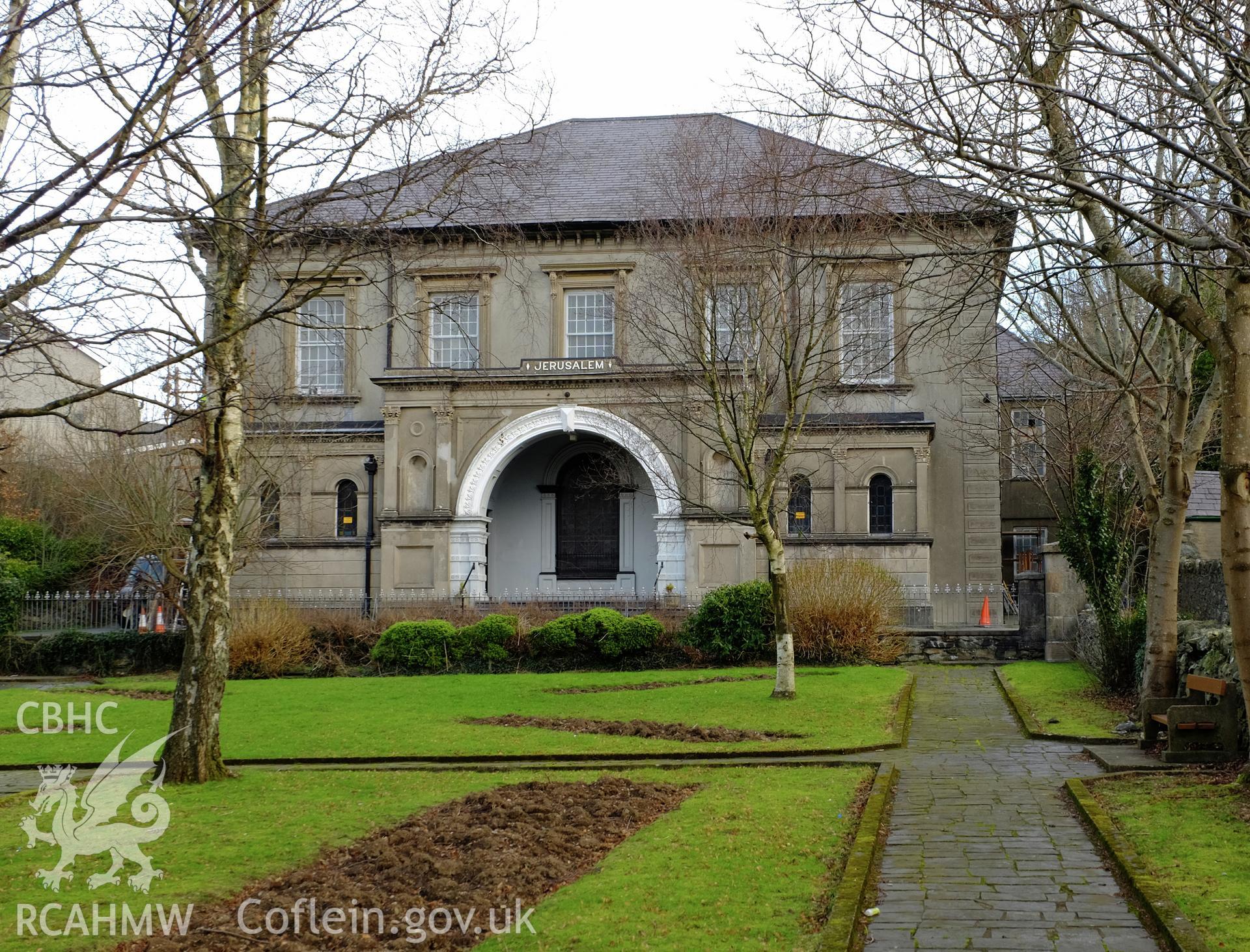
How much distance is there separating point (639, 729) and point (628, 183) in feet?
70.1

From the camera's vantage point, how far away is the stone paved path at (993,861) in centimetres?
667

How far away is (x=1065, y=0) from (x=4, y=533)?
3238 cm

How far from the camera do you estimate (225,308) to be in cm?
Result: 1059

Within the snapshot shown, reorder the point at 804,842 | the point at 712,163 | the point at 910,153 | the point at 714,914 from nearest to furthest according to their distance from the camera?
the point at 714,914 → the point at 804,842 → the point at 910,153 → the point at 712,163

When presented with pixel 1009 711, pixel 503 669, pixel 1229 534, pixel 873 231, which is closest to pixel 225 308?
pixel 1229 534

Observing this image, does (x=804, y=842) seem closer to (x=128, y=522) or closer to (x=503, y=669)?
(x=503, y=669)

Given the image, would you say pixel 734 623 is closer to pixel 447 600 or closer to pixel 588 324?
pixel 447 600

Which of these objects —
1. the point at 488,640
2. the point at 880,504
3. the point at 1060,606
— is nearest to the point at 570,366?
the point at 880,504

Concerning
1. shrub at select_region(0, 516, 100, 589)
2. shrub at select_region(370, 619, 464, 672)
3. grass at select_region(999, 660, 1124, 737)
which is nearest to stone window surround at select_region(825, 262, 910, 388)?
grass at select_region(999, 660, 1124, 737)

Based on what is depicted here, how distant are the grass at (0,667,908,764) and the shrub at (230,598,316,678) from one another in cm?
116

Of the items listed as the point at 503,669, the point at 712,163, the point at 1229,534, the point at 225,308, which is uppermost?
the point at 712,163

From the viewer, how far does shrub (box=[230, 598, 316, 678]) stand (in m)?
23.6

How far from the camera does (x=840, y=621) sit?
76.0 ft

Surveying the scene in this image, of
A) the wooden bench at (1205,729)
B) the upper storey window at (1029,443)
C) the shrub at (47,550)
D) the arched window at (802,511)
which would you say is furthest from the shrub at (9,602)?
the wooden bench at (1205,729)
